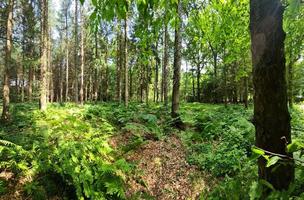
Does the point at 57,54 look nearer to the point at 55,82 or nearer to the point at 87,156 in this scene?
the point at 55,82

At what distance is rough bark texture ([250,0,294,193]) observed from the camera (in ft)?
6.89

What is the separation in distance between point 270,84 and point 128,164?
519 cm

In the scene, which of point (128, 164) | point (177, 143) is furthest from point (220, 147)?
point (128, 164)

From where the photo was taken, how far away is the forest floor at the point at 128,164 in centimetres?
545

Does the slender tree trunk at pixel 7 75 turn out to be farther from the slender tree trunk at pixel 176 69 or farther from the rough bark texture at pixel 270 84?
the rough bark texture at pixel 270 84

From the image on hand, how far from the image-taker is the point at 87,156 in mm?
6824

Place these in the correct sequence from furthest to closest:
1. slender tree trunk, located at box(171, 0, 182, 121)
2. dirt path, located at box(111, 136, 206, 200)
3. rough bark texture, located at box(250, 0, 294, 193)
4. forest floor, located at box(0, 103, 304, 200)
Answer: slender tree trunk, located at box(171, 0, 182, 121) → dirt path, located at box(111, 136, 206, 200) → forest floor, located at box(0, 103, 304, 200) → rough bark texture, located at box(250, 0, 294, 193)

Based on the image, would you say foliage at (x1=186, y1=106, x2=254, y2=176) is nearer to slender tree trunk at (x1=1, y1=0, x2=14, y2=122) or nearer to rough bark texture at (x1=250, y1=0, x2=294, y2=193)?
rough bark texture at (x1=250, y1=0, x2=294, y2=193)

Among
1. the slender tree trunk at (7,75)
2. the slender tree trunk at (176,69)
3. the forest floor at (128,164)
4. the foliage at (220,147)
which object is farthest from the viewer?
the slender tree trunk at (7,75)

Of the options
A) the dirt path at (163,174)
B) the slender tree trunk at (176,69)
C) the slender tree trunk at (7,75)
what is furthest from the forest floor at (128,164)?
the slender tree trunk at (7,75)

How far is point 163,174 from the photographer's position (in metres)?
7.41

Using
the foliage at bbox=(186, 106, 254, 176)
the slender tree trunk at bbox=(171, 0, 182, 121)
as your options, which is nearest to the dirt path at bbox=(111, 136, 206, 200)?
the foliage at bbox=(186, 106, 254, 176)

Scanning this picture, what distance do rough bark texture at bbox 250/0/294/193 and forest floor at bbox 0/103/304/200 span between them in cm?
120

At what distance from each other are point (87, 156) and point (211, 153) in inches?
143
